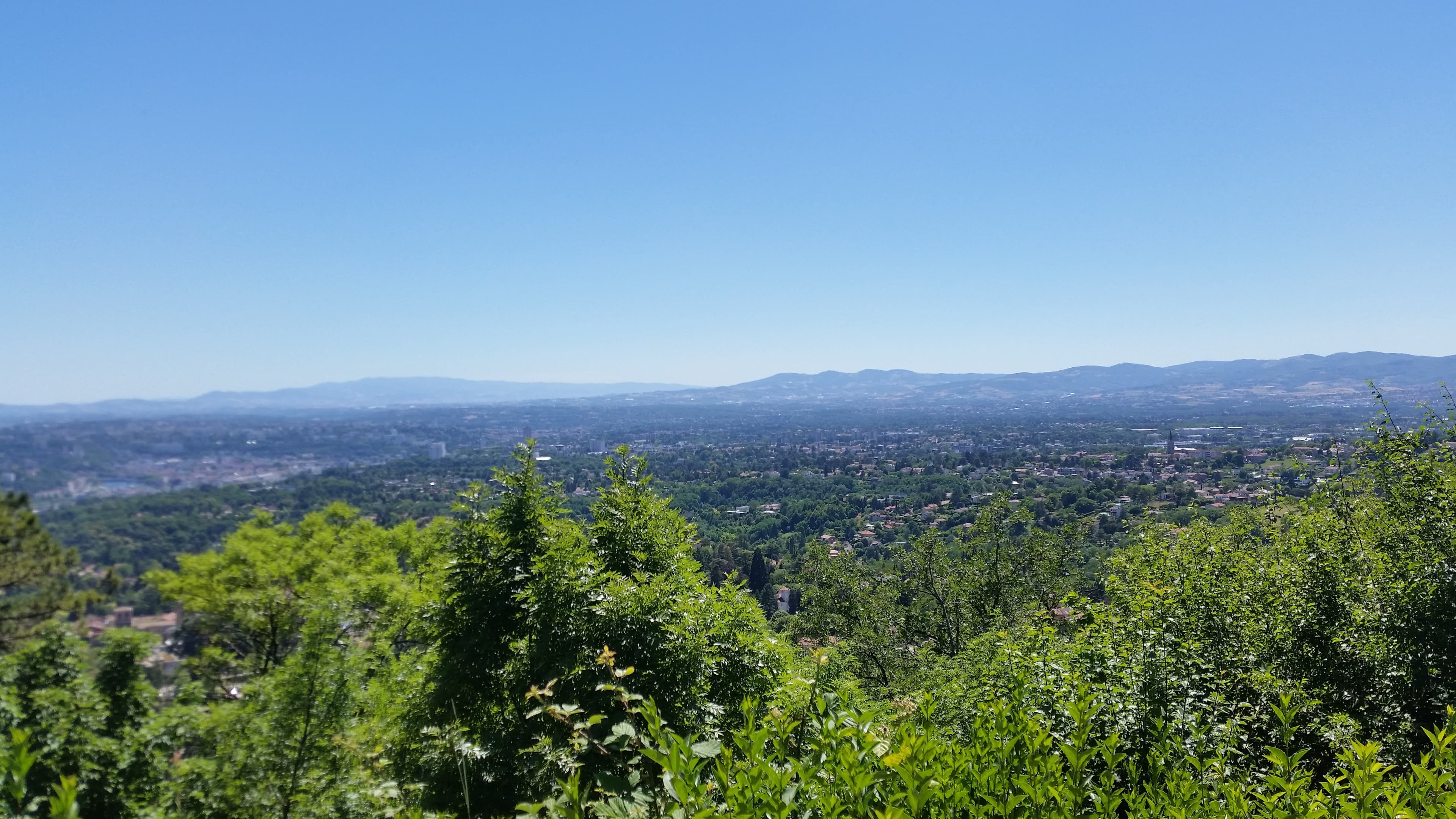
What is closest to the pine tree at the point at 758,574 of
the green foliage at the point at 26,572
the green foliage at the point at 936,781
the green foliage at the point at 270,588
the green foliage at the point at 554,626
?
the green foliage at the point at 270,588

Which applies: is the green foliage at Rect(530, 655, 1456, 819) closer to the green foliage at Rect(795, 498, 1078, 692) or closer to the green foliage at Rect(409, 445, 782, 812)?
the green foliage at Rect(409, 445, 782, 812)

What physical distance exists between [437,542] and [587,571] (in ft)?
39.3

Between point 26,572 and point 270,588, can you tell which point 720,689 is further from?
point 26,572

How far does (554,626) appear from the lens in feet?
20.9

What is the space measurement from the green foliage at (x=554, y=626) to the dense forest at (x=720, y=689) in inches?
1.4

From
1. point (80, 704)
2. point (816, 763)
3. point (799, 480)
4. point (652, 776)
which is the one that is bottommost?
point (799, 480)

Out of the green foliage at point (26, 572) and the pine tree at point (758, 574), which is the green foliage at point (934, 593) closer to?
the green foliage at point (26, 572)

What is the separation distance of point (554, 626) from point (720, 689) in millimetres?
1951

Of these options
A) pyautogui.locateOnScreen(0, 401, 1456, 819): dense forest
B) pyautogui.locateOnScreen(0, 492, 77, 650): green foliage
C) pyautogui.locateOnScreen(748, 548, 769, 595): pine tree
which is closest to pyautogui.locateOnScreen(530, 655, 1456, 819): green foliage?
pyautogui.locateOnScreen(0, 401, 1456, 819): dense forest

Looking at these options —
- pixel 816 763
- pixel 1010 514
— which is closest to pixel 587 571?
pixel 816 763

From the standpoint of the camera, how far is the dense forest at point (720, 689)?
7.00ft

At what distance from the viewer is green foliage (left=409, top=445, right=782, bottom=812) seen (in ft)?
17.8

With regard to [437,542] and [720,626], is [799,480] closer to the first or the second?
[437,542]

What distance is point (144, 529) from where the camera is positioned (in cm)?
3284
